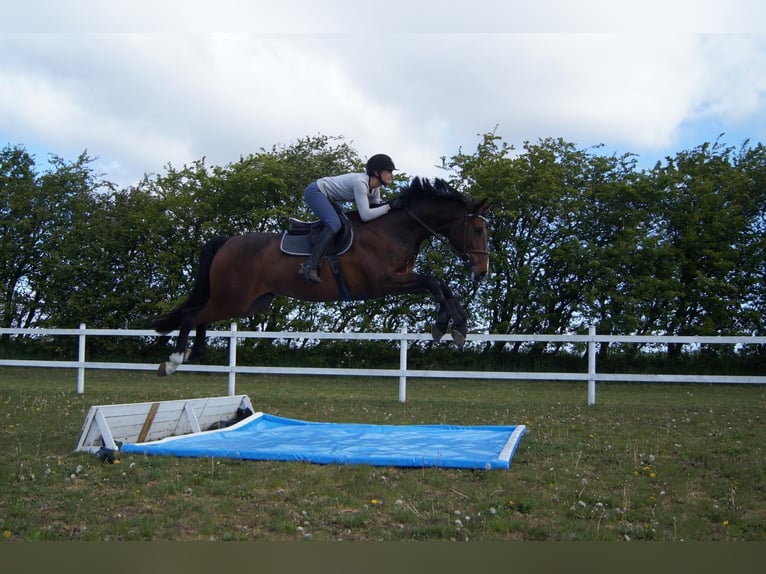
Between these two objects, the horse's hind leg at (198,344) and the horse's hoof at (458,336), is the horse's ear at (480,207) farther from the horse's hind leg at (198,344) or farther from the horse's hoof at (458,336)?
the horse's hind leg at (198,344)

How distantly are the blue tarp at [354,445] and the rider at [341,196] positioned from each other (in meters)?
1.66

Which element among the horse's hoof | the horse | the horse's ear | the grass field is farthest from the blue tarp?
the horse's ear

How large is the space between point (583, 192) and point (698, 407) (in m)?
6.76

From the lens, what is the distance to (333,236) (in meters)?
Result: 5.96

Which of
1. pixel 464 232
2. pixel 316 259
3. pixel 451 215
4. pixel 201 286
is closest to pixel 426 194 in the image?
pixel 451 215

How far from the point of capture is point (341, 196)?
6.14 m

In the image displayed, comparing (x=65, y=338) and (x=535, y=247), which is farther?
(x=65, y=338)

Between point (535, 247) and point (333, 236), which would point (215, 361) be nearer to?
point (535, 247)

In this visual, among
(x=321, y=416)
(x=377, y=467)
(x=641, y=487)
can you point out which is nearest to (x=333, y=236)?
(x=377, y=467)

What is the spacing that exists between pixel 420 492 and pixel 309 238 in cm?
235

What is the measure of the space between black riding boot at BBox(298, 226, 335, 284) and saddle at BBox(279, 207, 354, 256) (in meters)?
0.08

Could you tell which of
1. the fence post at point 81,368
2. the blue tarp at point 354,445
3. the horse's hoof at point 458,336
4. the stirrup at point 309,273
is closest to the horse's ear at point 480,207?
the horse's hoof at point 458,336

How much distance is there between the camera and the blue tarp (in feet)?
19.7

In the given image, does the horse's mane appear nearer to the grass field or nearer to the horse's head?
the horse's head
